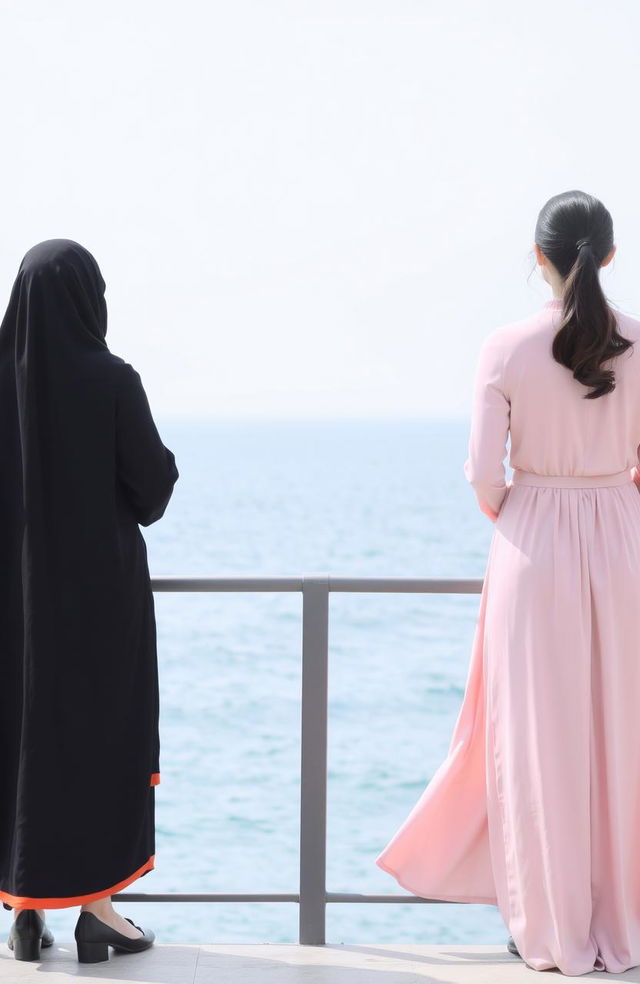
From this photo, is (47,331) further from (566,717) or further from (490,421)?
(566,717)

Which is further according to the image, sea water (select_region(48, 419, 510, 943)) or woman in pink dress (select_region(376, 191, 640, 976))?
sea water (select_region(48, 419, 510, 943))

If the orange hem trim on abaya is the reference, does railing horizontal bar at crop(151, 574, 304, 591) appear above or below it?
above

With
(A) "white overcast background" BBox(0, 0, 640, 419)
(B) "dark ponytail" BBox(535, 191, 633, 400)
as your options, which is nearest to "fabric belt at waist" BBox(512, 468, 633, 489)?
(B) "dark ponytail" BBox(535, 191, 633, 400)

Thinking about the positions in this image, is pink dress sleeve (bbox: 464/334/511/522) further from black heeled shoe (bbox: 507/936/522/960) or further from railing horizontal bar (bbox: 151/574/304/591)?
black heeled shoe (bbox: 507/936/522/960)

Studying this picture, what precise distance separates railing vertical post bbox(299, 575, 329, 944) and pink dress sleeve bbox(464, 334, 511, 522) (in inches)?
17.0

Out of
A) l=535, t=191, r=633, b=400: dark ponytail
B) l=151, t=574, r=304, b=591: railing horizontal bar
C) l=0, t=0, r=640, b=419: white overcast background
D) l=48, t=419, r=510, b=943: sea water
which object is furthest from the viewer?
l=0, t=0, r=640, b=419: white overcast background

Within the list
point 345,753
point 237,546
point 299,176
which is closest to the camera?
point 345,753

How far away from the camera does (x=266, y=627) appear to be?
130 feet

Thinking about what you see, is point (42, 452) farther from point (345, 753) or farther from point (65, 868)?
point (345, 753)

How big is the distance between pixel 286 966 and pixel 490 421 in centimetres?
123

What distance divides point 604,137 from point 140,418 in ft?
180

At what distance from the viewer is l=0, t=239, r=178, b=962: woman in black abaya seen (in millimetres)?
2414

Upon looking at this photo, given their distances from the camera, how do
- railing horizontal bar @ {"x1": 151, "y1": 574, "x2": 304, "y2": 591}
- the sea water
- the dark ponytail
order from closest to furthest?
the dark ponytail
railing horizontal bar @ {"x1": 151, "y1": 574, "x2": 304, "y2": 591}
the sea water

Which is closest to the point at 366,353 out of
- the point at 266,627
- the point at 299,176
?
the point at 299,176
